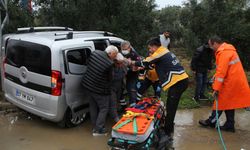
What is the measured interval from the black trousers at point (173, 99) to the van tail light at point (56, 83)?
192 cm

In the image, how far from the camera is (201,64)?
8594 mm

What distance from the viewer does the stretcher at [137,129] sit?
5023 millimetres

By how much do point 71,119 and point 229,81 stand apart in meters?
3.02

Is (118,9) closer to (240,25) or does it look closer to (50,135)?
(240,25)

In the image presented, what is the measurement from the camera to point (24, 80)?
20.6 ft

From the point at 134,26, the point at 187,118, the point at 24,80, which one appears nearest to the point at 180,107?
the point at 187,118

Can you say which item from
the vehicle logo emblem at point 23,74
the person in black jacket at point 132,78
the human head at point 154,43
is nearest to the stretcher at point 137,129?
the human head at point 154,43

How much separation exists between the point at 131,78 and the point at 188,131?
63.3 inches

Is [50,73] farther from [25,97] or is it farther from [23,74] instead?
[25,97]

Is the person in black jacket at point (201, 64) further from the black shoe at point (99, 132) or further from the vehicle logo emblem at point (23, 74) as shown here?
the vehicle logo emblem at point (23, 74)

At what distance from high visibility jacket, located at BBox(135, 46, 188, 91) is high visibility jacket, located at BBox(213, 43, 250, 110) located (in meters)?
0.72

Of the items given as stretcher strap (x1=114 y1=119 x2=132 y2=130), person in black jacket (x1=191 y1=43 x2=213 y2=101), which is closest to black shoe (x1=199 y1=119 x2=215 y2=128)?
person in black jacket (x1=191 y1=43 x2=213 y2=101)

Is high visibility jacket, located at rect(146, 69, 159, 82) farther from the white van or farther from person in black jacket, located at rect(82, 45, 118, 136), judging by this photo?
the white van

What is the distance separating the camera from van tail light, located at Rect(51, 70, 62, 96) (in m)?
5.85
